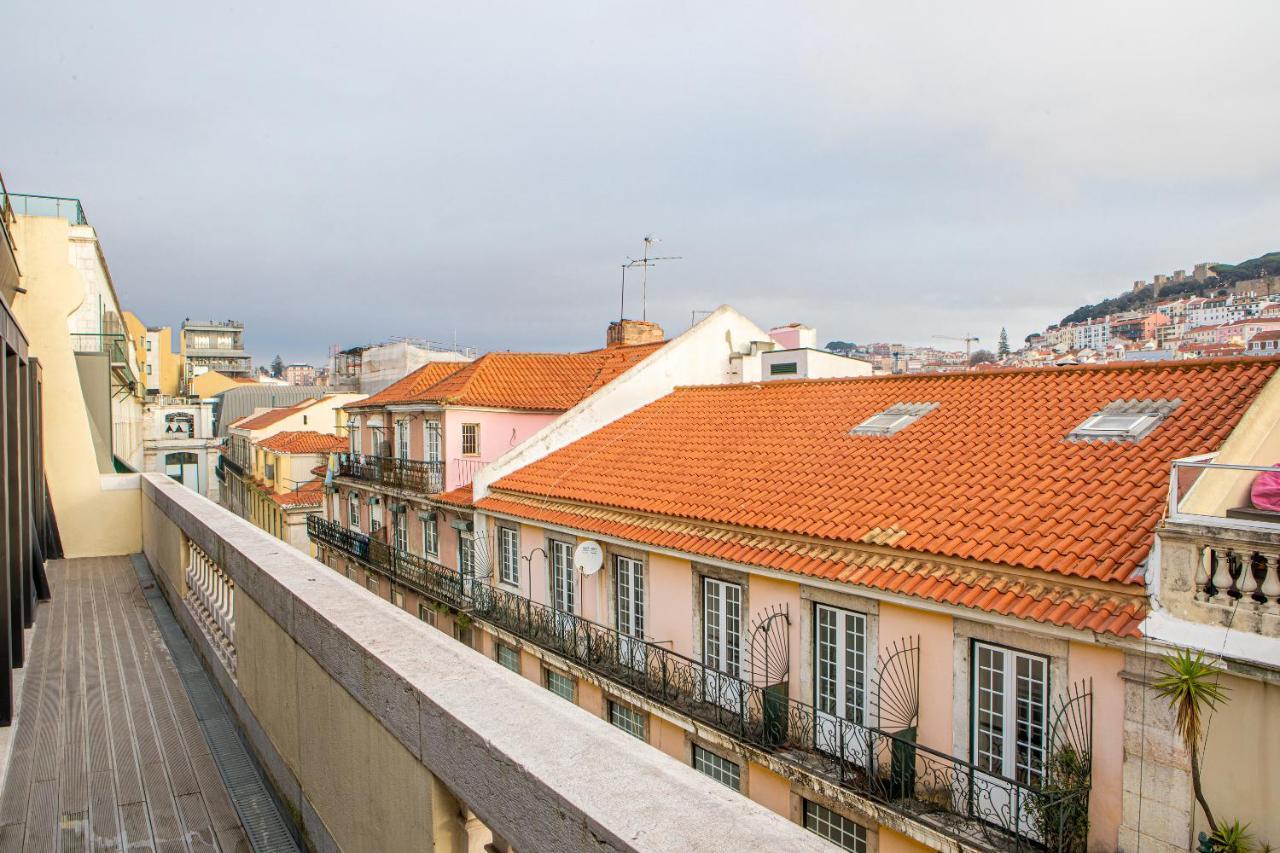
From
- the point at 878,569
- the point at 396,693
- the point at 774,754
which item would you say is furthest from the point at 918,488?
the point at 396,693

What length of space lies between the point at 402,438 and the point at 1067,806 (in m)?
23.5

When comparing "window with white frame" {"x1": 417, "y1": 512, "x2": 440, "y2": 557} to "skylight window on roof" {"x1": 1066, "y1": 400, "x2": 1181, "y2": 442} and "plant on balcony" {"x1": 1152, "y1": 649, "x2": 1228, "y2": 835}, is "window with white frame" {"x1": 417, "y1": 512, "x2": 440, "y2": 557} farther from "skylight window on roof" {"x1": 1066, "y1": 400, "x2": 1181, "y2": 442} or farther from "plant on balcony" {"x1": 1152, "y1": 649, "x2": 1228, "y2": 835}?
"plant on balcony" {"x1": 1152, "y1": 649, "x2": 1228, "y2": 835}

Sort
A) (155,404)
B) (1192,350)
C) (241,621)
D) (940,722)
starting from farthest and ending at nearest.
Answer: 1. (155,404)
2. (1192,350)
3. (940,722)
4. (241,621)

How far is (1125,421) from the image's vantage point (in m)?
11.8

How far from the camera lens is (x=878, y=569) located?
10.8m

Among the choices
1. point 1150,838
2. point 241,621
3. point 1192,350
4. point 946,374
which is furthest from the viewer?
point 1192,350

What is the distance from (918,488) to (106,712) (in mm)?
10487

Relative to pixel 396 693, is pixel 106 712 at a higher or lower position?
lower

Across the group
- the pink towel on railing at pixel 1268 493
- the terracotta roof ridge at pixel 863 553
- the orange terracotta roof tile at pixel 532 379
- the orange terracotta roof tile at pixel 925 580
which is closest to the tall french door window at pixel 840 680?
the orange terracotta roof tile at pixel 925 580

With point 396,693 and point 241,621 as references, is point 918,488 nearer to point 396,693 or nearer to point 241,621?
point 241,621

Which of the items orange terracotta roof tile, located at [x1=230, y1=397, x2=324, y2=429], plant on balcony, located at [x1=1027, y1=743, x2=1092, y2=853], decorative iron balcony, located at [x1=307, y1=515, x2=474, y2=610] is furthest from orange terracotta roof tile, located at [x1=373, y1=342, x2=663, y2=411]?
orange terracotta roof tile, located at [x1=230, y1=397, x2=324, y2=429]

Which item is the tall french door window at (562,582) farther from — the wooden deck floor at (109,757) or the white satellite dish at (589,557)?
the wooden deck floor at (109,757)

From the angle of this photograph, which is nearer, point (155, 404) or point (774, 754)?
point (774, 754)

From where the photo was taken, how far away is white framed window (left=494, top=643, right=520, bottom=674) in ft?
63.0
